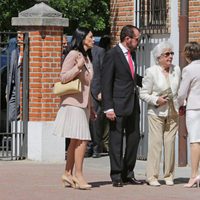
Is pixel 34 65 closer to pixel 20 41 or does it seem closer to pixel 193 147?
pixel 20 41

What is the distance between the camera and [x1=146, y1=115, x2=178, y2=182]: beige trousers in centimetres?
1252

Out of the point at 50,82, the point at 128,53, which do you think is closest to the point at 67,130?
the point at 128,53

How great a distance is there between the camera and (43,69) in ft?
50.8

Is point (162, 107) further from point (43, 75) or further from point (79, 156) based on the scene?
point (43, 75)

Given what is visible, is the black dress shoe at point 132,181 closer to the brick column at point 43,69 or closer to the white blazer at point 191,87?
the white blazer at point 191,87

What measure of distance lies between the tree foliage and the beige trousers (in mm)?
7959

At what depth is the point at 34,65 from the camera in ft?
51.0

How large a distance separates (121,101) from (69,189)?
1300 millimetres

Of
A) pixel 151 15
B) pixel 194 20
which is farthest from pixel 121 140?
pixel 151 15

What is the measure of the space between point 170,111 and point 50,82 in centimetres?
353

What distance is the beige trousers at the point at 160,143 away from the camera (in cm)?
1252

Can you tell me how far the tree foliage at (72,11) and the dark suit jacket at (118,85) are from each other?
7856 millimetres

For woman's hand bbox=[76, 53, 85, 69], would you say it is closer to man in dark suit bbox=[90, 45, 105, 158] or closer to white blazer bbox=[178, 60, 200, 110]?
white blazer bbox=[178, 60, 200, 110]

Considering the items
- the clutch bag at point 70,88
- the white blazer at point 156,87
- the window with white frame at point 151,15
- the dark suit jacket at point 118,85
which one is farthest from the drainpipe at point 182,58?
the clutch bag at point 70,88
